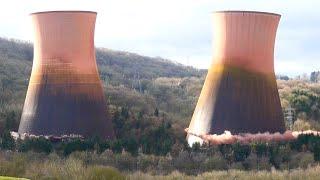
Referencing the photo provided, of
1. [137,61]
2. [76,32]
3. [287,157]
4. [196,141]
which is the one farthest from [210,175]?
[137,61]

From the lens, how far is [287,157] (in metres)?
17.7

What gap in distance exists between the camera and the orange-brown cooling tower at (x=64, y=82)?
19.8m

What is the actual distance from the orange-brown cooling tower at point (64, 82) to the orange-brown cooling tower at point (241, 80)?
363 centimetres

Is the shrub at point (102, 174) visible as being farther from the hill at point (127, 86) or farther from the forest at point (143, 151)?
the hill at point (127, 86)

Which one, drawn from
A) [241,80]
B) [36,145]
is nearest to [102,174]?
[36,145]

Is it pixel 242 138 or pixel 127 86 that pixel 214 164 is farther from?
pixel 127 86

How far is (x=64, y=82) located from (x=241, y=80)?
570 cm

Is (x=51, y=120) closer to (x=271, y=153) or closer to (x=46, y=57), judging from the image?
(x=46, y=57)

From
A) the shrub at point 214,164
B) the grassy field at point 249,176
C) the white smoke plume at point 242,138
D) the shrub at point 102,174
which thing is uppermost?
the white smoke plume at point 242,138

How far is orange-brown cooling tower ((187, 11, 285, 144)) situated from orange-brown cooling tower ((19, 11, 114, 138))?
363 cm

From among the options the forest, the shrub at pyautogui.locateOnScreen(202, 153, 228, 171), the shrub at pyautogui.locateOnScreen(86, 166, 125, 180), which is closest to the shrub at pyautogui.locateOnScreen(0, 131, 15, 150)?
the forest

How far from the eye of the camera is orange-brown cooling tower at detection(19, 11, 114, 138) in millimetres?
19750

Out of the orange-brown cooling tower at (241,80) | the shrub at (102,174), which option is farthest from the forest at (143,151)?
the orange-brown cooling tower at (241,80)

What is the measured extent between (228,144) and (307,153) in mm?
2325
